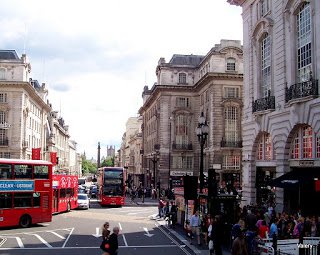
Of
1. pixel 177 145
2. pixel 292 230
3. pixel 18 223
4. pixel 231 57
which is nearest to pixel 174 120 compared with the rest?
pixel 177 145

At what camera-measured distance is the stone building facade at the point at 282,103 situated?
80.4ft

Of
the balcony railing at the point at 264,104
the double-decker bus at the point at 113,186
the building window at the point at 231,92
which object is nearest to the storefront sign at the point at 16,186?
the balcony railing at the point at 264,104

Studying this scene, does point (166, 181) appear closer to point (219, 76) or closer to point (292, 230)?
point (219, 76)

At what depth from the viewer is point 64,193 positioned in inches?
1571

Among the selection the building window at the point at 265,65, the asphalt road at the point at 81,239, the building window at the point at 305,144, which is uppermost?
the building window at the point at 265,65

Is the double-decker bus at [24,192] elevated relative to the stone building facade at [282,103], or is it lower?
lower

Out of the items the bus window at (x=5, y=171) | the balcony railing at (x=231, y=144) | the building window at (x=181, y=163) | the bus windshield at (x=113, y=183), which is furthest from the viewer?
the building window at (x=181, y=163)

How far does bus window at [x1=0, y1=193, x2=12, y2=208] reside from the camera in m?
26.9

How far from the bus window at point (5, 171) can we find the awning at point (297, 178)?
14906mm

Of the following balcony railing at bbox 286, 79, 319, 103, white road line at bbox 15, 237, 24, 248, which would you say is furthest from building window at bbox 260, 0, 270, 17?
white road line at bbox 15, 237, 24, 248

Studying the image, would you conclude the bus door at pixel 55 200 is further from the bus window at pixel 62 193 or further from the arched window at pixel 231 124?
the arched window at pixel 231 124

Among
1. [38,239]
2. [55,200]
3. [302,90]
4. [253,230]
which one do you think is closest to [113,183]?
[55,200]

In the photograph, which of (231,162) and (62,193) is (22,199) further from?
(231,162)

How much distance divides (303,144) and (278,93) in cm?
393
